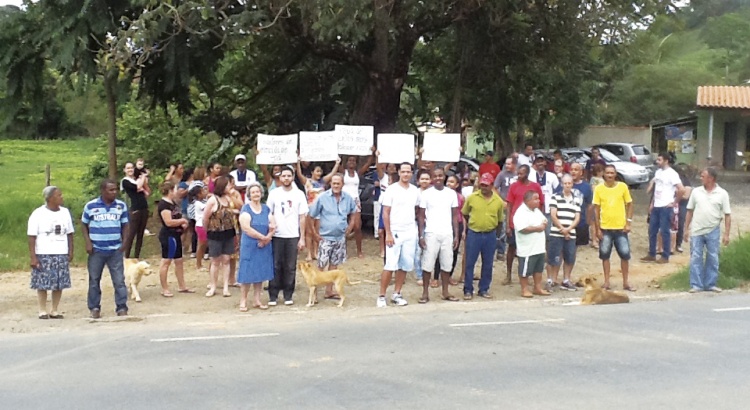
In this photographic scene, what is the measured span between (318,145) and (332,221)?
3088 millimetres

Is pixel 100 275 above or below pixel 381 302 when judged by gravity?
above

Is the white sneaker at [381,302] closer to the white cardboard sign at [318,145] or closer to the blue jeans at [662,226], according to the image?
the white cardboard sign at [318,145]

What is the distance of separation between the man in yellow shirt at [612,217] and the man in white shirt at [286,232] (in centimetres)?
429

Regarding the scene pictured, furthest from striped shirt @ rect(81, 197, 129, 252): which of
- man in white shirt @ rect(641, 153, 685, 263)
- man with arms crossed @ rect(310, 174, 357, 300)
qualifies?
man in white shirt @ rect(641, 153, 685, 263)

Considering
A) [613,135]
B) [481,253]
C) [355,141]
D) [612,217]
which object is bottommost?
[481,253]

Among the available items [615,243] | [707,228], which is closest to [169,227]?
[615,243]

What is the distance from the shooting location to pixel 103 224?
31.7 ft

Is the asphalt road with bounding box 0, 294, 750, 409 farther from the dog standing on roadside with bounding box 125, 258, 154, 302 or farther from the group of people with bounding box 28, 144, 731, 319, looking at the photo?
the dog standing on roadside with bounding box 125, 258, 154, 302

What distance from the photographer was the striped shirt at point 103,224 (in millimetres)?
9672

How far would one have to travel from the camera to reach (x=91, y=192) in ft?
75.9

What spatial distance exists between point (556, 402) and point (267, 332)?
3.62 m

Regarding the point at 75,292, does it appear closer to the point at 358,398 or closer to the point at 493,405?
the point at 358,398

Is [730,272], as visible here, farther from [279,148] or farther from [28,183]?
[28,183]

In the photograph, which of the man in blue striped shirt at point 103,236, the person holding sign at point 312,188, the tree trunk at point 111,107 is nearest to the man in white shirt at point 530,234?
the person holding sign at point 312,188
